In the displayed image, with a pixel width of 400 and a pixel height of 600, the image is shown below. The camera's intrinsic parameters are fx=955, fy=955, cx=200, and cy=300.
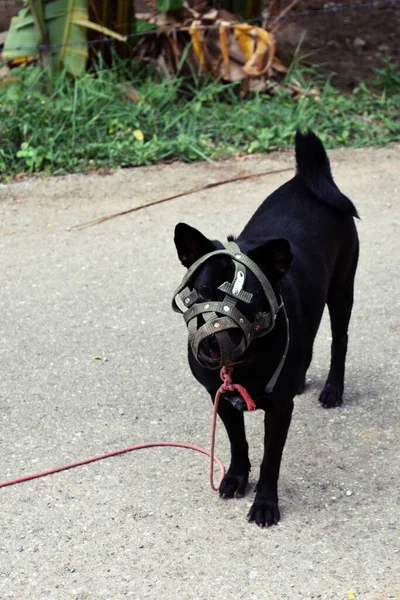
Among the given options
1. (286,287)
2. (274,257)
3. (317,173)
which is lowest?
(286,287)

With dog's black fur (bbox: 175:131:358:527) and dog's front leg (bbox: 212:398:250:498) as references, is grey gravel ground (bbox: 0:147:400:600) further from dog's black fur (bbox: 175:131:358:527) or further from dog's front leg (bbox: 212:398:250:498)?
dog's black fur (bbox: 175:131:358:527)

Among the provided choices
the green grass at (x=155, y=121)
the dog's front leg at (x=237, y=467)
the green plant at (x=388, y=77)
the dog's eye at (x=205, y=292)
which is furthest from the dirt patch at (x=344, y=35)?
the dog's eye at (x=205, y=292)

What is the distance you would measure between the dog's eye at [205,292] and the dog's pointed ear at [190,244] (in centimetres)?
15

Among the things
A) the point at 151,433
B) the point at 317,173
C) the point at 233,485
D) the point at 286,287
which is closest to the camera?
the point at 286,287

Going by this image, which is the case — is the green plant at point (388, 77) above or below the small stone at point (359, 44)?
below

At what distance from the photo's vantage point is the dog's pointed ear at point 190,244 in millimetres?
3096

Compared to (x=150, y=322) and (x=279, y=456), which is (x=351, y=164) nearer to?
(x=150, y=322)

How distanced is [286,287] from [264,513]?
84 cm

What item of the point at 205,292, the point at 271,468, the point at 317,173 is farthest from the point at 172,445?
Answer: the point at 317,173

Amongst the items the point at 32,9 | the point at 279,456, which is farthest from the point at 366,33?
the point at 279,456

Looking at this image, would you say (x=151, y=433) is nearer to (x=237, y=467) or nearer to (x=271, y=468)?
(x=237, y=467)

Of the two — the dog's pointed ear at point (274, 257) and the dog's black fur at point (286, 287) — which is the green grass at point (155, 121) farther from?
the dog's pointed ear at point (274, 257)

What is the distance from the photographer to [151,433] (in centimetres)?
416

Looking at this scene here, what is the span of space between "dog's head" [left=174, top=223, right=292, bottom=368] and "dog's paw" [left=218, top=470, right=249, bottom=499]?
73cm
